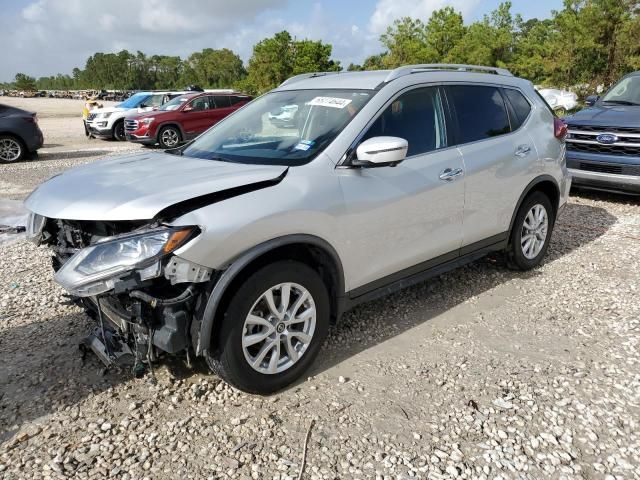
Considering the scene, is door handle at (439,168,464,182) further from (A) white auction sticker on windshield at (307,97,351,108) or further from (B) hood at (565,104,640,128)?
(B) hood at (565,104,640,128)

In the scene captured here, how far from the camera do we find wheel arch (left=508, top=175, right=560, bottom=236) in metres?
4.57

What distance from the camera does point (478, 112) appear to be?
419 centimetres

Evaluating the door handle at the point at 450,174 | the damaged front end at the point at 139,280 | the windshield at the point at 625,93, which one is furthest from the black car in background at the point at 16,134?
the windshield at the point at 625,93

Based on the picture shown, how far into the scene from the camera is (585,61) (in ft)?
68.2

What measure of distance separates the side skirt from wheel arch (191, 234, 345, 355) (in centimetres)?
17

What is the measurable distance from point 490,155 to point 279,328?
2344mm

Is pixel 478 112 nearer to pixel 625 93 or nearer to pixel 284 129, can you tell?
pixel 284 129

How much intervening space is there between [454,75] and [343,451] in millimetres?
2953

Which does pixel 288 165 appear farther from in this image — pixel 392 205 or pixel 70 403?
pixel 70 403

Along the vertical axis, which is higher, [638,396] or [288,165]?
[288,165]

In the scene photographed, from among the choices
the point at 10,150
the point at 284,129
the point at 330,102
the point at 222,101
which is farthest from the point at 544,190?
the point at 222,101

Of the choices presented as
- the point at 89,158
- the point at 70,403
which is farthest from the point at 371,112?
the point at 89,158

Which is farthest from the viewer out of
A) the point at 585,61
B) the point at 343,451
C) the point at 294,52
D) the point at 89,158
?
the point at 294,52

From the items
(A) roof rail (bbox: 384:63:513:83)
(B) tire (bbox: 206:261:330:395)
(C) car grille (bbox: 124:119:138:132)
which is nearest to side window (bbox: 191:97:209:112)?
(C) car grille (bbox: 124:119:138:132)
